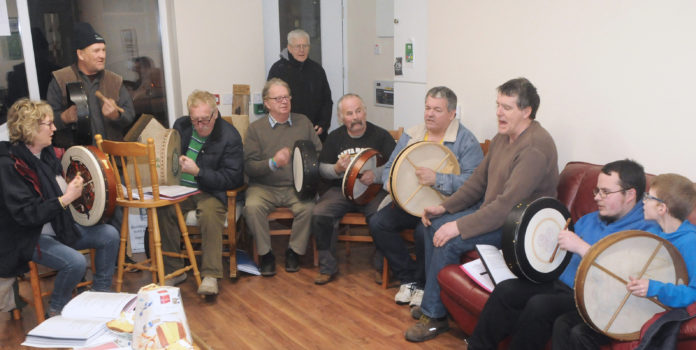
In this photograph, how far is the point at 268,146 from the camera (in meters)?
4.06

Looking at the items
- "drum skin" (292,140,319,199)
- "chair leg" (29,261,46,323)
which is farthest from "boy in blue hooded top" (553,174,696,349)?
"chair leg" (29,261,46,323)

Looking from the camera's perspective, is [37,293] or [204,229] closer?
[37,293]

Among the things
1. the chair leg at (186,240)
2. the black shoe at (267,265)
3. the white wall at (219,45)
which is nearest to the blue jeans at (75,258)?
the chair leg at (186,240)

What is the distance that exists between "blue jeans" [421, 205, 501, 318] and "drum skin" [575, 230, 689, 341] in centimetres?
91

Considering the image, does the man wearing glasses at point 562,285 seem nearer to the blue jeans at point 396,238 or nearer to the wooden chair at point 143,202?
the blue jeans at point 396,238

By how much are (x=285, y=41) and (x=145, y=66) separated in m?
1.31

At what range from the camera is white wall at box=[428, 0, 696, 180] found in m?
2.72

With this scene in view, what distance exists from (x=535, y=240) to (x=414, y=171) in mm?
1003

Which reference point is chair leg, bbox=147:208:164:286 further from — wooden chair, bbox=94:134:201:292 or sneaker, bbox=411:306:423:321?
sneaker, bbox=411:306:423:321

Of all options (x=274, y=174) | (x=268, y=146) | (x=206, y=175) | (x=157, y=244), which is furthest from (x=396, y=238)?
(x=157, y=244)

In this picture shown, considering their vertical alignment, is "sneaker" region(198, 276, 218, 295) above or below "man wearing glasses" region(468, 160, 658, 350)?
below

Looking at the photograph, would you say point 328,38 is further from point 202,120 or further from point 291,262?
point 291,262

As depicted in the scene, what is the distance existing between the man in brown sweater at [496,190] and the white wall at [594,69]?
378mm

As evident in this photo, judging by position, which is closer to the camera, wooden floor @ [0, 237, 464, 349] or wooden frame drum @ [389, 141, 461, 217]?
wooden floor @ [0, 237, 464, 349]
